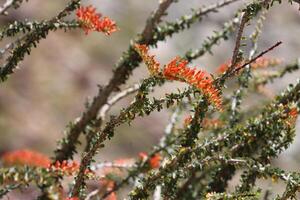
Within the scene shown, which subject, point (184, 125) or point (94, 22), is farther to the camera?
point (184, 125)

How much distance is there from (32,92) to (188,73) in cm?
1868

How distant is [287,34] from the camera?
27500mm

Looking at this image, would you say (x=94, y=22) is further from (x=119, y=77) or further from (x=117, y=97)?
(x=117, y=97)

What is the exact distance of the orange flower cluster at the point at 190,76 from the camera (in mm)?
3283

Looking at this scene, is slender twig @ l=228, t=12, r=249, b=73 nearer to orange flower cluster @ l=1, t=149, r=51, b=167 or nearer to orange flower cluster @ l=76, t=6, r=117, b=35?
orange flower cluster @ l=76, t=6, r=117, b=35

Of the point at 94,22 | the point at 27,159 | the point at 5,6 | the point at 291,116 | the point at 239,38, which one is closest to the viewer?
the point at 239,38

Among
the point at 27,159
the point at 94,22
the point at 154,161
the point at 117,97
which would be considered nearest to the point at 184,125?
the point at 94,22

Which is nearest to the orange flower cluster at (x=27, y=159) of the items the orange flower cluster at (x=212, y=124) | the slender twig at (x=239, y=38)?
the orange flower cluster at (x=212, y=124)

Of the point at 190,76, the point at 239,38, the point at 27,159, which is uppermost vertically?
the point at 27,159

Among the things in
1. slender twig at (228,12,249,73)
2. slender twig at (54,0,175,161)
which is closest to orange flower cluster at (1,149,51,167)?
slender twig at (54,0,175,161)

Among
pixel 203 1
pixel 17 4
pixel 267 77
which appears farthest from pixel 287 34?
pixel 17 4

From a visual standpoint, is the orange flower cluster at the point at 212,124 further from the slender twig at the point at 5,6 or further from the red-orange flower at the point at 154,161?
the slender twig at the point at 5,6

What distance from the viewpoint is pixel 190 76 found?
333cm

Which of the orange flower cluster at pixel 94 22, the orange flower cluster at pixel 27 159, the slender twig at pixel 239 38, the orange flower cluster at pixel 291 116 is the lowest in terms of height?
the orange flower cluster at pixel 291 116
